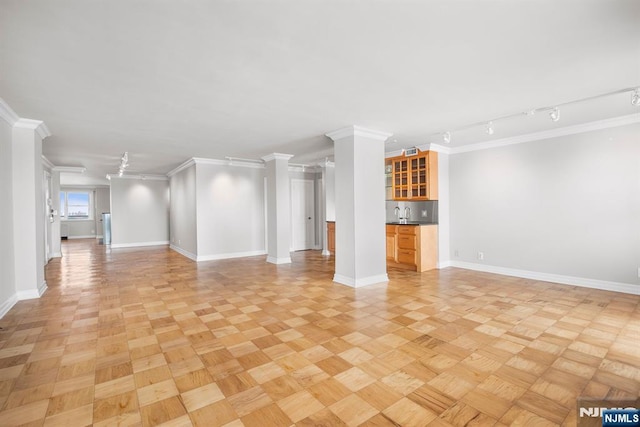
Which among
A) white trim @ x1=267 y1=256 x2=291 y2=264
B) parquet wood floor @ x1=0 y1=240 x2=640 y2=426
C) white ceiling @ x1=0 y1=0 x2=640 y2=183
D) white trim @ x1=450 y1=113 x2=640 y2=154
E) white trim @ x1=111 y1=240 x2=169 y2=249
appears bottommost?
parquet wood floor @ x1=0 y1=240 x2=640 y2=426

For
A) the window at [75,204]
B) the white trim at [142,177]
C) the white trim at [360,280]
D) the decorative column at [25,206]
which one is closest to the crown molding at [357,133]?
the white trim at [360,280]

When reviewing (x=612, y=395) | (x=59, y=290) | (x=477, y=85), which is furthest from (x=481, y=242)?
(x=59, y=290)

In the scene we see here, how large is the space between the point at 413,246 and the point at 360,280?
1.73 m

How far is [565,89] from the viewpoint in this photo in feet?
10.5

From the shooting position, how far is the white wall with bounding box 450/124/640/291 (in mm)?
4344

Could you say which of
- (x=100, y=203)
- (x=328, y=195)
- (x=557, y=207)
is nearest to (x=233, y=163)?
(x=328, y=195)

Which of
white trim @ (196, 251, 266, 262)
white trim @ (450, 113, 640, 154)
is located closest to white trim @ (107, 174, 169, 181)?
white trim @ (196, 251, 266, 262)

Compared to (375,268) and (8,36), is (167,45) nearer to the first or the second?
(8,36)

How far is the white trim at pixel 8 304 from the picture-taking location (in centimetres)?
362

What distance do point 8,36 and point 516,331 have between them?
15.8 feet

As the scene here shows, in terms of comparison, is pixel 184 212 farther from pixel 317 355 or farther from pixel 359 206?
pixel 317 355

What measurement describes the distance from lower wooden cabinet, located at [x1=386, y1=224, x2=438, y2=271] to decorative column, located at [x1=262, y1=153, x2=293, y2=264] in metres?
2.29

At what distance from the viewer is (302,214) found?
899 centimetres

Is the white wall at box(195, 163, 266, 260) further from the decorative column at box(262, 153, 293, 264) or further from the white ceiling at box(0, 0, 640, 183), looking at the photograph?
the white ceiling at box(0, 0, 640, 183)
